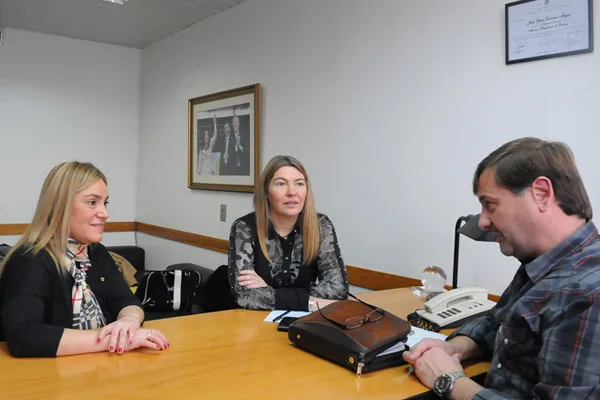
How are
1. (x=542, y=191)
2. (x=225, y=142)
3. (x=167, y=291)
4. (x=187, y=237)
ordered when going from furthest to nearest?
1. (x=187, y=237)
2. (x=225, y=142)
3. (x=167, y=291)
4. (x=542, y=191)

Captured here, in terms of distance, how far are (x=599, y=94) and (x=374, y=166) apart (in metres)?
1.10

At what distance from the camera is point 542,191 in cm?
113

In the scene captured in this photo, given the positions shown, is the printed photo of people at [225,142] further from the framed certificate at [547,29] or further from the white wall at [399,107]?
the framed certificate at [547,29]

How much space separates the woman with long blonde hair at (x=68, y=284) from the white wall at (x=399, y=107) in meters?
1.40

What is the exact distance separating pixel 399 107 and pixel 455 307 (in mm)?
1098

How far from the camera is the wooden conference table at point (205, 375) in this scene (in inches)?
46.3

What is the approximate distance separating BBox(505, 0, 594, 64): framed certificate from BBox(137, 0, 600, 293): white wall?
0.04 meters

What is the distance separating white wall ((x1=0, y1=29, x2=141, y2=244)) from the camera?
→ 4.39m

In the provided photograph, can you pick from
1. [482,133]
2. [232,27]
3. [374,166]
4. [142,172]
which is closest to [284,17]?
[232,27]

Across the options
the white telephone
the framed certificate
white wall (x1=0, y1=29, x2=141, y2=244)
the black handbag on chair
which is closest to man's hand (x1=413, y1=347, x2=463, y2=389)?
the white telephone

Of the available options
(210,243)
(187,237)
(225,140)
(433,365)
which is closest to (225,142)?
(225,140)

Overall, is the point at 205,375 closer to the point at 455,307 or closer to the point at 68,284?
the point at 68,284

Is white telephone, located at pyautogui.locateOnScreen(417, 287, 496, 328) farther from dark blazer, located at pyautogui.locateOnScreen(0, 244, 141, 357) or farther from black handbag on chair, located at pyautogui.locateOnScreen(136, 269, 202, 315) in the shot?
black handbag on chair, located at pyautogui.locateOnScreen(136, 269, 202, 315)

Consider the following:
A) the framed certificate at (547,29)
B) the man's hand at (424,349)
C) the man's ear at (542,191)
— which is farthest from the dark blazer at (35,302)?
the framed certificate at (547,29)
